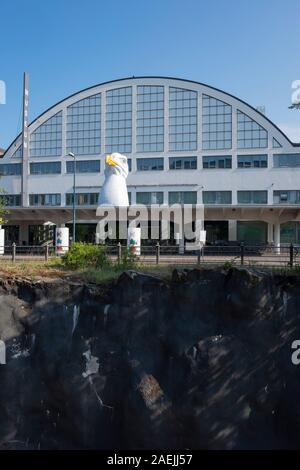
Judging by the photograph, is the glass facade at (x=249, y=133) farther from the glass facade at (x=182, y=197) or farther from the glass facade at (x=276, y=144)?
the glass facade at (x=182, y=197)

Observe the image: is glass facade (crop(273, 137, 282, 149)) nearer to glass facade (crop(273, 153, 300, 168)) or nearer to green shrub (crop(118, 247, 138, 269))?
glass facade (crop(273, 153, 300, 168))

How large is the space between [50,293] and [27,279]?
0.84 m

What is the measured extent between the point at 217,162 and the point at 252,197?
674 cm

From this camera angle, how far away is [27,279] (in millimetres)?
10992

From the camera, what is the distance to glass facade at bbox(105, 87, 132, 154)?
57.7 meters

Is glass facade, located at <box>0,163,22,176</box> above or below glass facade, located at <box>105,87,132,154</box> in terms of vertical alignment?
below

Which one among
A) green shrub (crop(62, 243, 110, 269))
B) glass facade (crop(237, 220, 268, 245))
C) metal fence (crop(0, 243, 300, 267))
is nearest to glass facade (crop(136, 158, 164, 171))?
glass facade (crop(237, 220, 268, 245))

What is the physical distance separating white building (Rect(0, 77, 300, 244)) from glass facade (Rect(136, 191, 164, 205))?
0.14 m

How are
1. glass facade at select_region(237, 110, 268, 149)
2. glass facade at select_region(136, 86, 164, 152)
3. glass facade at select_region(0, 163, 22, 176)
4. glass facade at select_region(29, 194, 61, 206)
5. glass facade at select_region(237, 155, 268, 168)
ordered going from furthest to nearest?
glass facade at select_region(0, 163, 22, 176), glass facade at select_region(29, 194, 61, 206), glass facade at select_region(136, 86, 164, 152), glass facade at select_region(237, 110, 268, 149), glass facade at select_region(237, 155, 268, 168)

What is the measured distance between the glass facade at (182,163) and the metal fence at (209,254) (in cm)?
3365

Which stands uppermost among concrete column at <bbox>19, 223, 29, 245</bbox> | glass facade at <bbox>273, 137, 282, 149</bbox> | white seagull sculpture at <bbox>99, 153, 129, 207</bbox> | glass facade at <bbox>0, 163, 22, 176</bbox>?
glass facade at <bbox>273, 137, 282, 149</bbox>
